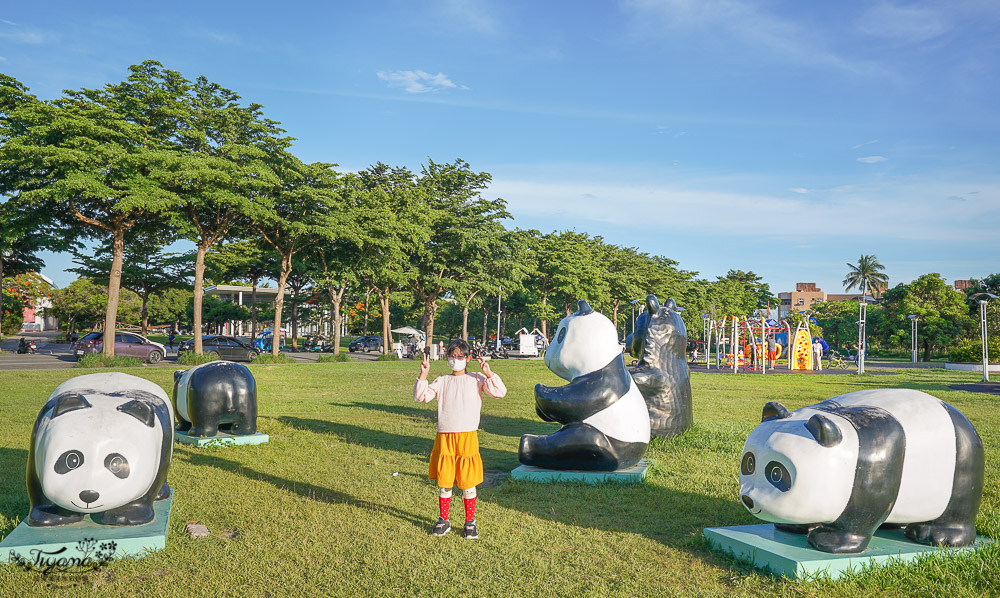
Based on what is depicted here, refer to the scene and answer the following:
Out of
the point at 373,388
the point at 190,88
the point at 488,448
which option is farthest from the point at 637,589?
the point at 190,88

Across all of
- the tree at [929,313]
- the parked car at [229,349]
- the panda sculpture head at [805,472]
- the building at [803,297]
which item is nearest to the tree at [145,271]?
the parked car at [229,349]

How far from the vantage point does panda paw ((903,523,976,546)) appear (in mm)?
4891

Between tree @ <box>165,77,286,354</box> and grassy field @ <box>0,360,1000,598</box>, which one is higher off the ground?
tree @ <box>165,77,286,354</box>

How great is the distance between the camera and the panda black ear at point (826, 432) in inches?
173

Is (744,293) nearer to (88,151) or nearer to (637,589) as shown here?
(88,151)

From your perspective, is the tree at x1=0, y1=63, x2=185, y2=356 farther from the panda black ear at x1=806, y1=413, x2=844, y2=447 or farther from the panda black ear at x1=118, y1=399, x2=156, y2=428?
the panda black ear at x1=806, y1=413, x2=844, y2=447

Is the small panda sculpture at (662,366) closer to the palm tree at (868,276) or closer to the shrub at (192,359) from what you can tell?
the shrub at (192,359)

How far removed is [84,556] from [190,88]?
24.2m

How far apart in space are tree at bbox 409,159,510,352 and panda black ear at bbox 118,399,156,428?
95.4ft

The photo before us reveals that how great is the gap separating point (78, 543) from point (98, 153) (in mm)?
20657

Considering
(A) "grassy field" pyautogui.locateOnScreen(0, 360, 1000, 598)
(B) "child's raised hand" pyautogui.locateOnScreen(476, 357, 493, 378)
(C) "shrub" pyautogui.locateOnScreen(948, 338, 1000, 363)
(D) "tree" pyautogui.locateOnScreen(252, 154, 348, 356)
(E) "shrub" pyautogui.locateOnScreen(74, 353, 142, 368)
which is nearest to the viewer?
(A) "grassy field" pyautogui.locateOnScreen(0, 360, 1000, 598)

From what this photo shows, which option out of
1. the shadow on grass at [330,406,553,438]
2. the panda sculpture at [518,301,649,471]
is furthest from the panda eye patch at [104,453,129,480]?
the shadow on grass at [330,406,553,438]

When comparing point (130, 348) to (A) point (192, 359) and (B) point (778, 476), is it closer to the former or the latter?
(A) point (192, 359)

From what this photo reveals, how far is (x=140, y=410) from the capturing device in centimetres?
527
